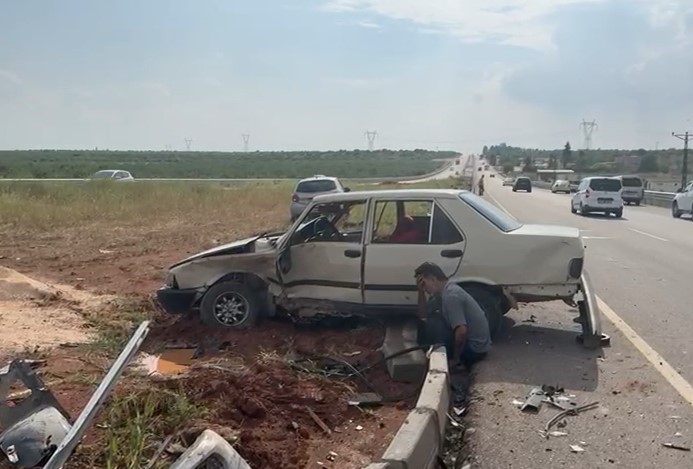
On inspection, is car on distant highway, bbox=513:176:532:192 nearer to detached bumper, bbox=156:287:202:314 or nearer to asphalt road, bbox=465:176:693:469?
asphalt road, bbox=465:176:693:469

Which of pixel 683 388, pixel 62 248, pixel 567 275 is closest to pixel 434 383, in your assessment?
pixel 683 388

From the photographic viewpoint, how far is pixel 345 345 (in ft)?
27.4

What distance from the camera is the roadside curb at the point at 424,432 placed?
14.7ft

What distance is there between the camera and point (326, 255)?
341 inches

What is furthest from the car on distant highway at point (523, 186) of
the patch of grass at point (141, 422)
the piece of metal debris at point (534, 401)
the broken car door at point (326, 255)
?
the patch of grass at point (141, 422)

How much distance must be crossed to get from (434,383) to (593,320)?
2.93m

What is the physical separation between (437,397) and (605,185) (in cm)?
3062

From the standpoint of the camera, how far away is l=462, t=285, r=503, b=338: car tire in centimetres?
827

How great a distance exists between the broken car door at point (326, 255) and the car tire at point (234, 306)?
1.57 ft

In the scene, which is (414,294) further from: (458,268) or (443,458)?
(443,458)

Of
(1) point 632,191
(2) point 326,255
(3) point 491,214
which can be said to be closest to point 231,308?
(2) point 326,255

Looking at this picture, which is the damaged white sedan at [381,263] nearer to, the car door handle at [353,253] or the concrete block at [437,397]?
the car door handle at [353,253]

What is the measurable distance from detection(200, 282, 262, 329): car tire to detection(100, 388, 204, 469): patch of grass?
3101 mm

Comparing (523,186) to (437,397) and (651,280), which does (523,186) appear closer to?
(651,280)
